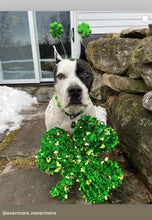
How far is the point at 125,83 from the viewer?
2639 mm

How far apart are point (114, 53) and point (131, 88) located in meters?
0.87

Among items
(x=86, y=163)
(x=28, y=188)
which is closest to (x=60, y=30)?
(x=86, y=163)

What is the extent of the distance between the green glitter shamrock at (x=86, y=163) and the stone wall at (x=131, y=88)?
15.3 inches

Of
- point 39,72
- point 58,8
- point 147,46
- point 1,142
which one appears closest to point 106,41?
point 147,46

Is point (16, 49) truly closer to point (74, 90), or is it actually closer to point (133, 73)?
point (133, 73)

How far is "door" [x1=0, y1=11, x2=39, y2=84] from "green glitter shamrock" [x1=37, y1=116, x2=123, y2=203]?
4.88 metres

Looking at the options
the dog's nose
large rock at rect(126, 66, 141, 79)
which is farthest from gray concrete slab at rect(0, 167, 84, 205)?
large rock at rect(126, 66, 141, 79)

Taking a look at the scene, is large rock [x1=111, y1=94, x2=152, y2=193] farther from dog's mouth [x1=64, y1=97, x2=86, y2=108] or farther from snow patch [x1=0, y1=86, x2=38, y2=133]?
snow patch [x1=0, y1=86, x2=38, y2=133]

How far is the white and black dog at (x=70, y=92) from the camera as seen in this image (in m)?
1.44

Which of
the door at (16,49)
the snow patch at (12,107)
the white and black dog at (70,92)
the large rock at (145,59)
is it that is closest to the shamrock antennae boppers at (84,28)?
the large rock at (145,59)

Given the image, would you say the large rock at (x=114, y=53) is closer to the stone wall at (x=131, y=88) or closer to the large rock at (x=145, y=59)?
the stone wall at (x=131, y=88)

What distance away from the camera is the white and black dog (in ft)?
4.72

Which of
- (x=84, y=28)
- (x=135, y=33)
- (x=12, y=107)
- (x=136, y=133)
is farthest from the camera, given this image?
(x=12, y=107)

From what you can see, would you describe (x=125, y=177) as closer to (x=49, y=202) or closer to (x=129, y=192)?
(x=129, y=192)
